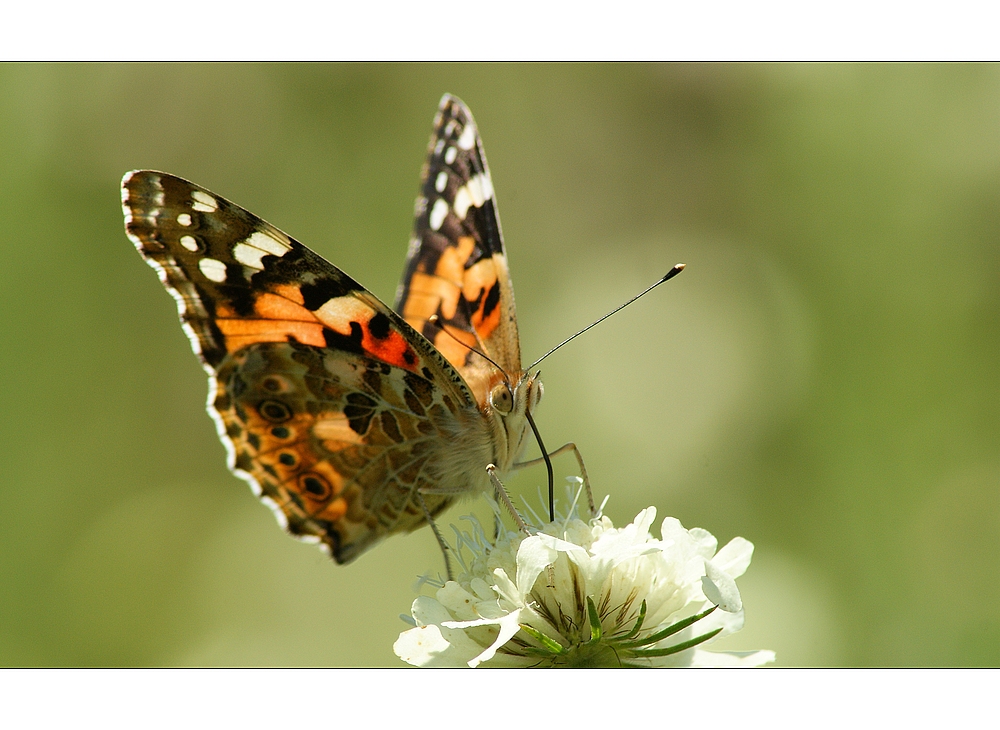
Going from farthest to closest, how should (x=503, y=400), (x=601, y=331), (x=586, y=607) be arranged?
(x=601, y=331) < (x=503, y=400) < (x=586, y=607)

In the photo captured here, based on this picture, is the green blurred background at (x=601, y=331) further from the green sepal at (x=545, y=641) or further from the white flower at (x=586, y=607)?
the green sepal at (x=545, y=641)

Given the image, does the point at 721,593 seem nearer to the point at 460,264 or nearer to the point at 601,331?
the point at 460,264

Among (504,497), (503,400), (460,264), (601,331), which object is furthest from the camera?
(601,331)

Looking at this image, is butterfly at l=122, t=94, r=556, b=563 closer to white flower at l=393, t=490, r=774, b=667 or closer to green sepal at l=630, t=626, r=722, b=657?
white flower at l=393, t=490, r=774, b=667

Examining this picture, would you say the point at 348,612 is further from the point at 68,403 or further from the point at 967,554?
the point at 967,554

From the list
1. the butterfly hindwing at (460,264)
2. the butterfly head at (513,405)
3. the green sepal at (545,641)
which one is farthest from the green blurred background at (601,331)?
the green sepal at (545,641)

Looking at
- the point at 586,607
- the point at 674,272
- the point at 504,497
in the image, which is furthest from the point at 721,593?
the point at 674,272

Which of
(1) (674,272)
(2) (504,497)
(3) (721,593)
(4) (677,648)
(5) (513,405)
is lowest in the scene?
(4) (677,648)
